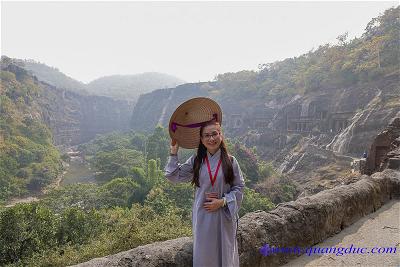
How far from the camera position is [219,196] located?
2367 mm

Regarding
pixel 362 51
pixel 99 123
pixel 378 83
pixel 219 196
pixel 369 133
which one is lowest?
pixel 99 123

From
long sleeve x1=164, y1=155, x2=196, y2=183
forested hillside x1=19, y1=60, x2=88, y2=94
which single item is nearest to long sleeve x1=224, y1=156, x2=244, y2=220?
long sleeve x1=164, y1=155, x2=196, y2=183

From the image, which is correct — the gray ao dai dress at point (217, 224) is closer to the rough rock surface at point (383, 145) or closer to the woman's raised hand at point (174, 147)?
the woman's raised hand at point (174, 147)

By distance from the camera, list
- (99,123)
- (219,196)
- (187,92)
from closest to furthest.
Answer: (219,196) → (187,92) → (99,123)

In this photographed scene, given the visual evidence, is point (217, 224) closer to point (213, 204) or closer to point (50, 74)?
point (213, 204)

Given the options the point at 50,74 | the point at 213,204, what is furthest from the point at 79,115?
the point at 213,204

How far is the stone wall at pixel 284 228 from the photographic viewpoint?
105 inches

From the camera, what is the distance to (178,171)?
251 cm

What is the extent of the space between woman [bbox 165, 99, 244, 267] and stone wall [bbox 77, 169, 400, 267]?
45cm

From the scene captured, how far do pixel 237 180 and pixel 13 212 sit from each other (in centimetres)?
1385

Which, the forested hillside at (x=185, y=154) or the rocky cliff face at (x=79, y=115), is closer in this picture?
the forested hillside at (x=185, y=154)

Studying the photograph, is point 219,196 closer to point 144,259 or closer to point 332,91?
point 144,259

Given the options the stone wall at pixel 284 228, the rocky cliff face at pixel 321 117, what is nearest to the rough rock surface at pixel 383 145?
the stone wall at pixel 284 228

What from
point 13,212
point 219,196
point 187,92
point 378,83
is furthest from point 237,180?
point 187,92
